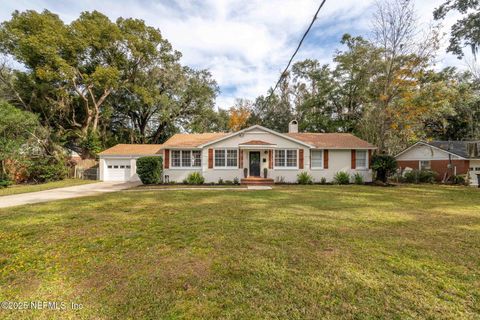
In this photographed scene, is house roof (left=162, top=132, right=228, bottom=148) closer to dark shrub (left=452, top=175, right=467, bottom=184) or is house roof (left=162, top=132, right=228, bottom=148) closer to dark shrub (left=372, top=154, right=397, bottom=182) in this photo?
dark shrub (left=372, top=154, right=397, bottom=182)

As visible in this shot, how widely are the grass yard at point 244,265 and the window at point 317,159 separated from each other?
10.3 meters

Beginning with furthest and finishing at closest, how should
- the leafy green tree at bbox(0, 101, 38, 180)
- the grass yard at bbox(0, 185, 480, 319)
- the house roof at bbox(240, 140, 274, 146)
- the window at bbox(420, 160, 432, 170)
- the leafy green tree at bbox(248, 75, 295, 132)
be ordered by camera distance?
1. the leafy green tree at bbox(248, 75, 295, 132)
2. the window at bbox(420, 160, 432, 170)
3. the house roof at bbox(240, 140, 274, 146)
4. the leafy green tree at bbox(0, 101, 38, 180)
5. the grass yard at bbox(0, 185, 480, 319)

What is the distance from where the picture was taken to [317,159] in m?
17.3

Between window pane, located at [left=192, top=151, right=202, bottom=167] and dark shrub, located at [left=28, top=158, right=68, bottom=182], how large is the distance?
39.8 feet

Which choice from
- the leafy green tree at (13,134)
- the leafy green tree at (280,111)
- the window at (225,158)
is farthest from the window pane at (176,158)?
the leafy green tree at (280,111)

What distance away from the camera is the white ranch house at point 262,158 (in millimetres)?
16609

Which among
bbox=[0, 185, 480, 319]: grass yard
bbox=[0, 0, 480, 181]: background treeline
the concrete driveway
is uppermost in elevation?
bbox=[0, 0, 480, 181]: background treeline

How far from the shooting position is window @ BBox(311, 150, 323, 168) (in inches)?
677

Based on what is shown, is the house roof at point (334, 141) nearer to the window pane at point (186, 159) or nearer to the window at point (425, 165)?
the window at point (425, 165)

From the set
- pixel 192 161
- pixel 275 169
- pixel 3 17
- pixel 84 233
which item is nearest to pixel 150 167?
pixel 192 161

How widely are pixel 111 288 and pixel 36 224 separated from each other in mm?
4826

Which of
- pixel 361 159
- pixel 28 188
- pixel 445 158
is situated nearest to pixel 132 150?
pixel 28 188

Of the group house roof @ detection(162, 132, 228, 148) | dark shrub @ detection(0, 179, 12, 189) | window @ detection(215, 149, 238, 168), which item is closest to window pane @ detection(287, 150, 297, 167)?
window @ detection(215, 149, 238, 168)

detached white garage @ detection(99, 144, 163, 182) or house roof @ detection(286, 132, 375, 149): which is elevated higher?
house roof @ detection(286, 132, 375, 149)
